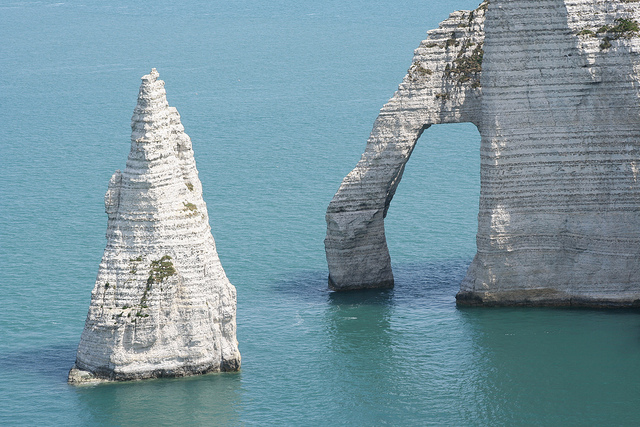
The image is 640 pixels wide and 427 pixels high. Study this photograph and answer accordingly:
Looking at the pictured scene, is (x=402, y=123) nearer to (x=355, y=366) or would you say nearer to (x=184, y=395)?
(x=355, y=366)

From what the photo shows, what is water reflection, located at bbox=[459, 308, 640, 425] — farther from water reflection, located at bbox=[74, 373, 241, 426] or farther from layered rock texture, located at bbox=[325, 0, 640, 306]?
water reflection, located at bbox=[74, 373, 241, 426]

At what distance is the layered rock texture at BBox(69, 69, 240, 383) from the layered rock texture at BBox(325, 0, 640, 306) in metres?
14.2

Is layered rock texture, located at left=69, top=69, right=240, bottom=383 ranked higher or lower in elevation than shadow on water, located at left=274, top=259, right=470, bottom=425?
higher

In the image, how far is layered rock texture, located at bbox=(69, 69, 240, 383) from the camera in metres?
53.7

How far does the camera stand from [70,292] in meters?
69.4

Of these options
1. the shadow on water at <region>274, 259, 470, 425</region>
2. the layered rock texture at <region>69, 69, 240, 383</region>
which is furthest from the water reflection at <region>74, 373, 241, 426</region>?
the shadow on water at <region>274, 259, 470, 425</region>

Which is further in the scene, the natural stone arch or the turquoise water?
the natural stone arch

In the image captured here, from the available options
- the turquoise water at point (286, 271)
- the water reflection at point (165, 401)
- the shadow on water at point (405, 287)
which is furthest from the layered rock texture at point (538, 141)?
the water reflection at point (165, 401)

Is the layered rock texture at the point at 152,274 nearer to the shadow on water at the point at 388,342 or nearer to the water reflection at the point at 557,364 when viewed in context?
the shadow on water at the point at 388,342

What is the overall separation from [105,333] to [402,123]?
67.7 feet

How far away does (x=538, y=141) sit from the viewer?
2488 inches

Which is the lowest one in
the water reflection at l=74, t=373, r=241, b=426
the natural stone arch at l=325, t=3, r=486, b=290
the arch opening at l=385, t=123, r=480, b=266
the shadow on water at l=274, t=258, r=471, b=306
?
the water reflection at l=74, t=373, r=241, b=426

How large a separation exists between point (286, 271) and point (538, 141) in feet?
59.2

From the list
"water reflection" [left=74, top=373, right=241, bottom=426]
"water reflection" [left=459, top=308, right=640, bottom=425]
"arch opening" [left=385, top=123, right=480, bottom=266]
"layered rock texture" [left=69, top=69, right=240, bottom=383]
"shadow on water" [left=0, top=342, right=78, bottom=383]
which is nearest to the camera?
"water reflection" [left=74, top=373, right=241, bottom=426]
